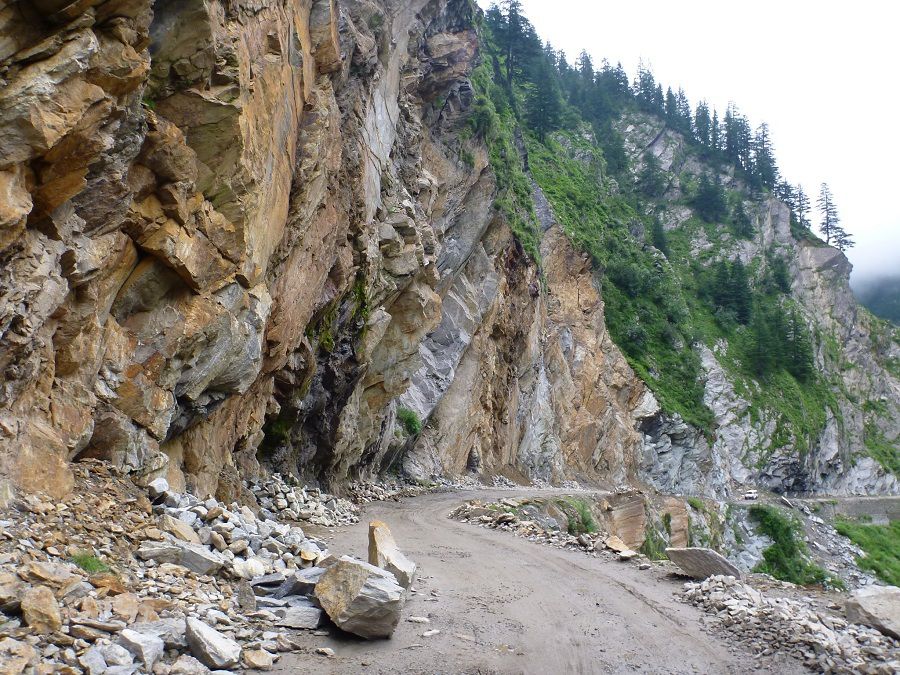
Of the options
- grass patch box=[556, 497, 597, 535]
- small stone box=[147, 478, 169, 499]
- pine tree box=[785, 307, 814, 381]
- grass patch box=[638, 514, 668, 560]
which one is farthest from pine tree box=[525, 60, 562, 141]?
small stone box=[147, 478, 169, 499]

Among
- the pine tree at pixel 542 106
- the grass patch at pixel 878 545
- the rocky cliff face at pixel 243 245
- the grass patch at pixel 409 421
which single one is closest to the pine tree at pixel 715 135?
the pine tree at pixel 542 106

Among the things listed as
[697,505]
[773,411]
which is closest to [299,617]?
[697,505]

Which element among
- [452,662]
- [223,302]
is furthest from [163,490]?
[452,662]

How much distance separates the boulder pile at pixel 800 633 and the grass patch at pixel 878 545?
1624 inches

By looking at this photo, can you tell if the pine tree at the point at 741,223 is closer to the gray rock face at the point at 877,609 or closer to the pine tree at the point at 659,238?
the pine tree at the point at 659,238

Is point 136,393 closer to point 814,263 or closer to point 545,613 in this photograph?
point 545,613

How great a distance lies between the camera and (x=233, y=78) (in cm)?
1028

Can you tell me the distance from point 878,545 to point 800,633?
5012cm

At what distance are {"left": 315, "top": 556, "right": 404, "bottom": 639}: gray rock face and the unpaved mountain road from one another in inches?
8.0

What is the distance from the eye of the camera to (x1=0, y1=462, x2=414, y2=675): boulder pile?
15.6 feet

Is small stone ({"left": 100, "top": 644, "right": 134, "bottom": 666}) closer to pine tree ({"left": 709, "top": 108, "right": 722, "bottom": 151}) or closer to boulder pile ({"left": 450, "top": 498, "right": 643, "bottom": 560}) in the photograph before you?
boulder pile ({"left": 450, "top": 498, "right": 643, "bottom": 560})

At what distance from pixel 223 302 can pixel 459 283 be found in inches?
941

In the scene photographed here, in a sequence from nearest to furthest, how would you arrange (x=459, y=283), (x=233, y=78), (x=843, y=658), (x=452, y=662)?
(x=452, y=662), (x=843, y=658), (x=233, y=78), (x=459, y=283)

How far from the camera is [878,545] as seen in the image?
4619cm
